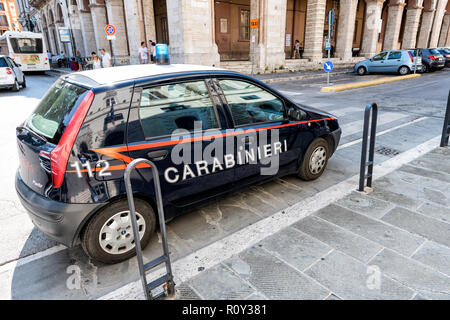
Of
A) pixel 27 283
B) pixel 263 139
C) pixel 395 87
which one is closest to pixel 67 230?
pixel 27 283

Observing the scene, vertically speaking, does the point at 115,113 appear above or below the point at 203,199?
above

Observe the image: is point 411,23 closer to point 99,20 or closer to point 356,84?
point 356,84

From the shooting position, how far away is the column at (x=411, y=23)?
31500 millimetres

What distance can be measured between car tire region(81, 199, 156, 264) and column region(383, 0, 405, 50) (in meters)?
33.0

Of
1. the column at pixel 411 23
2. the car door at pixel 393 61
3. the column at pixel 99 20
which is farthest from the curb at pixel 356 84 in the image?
the column at pixel 99 20

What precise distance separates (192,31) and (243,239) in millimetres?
16503

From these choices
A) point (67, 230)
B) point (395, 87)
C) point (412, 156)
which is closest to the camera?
point (67, 230)

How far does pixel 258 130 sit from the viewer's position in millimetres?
3504

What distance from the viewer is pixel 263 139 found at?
3.57 m

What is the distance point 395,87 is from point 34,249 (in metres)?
15.5

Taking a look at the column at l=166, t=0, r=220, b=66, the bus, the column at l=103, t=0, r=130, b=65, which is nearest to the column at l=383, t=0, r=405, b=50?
the column at l=166, t=0, r=220, b=66

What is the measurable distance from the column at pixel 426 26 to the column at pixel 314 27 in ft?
65.4

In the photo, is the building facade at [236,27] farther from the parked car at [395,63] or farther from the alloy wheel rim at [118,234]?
the alloy wheel rim at [118,234]

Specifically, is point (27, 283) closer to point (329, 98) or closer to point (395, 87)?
point (329, 98)
